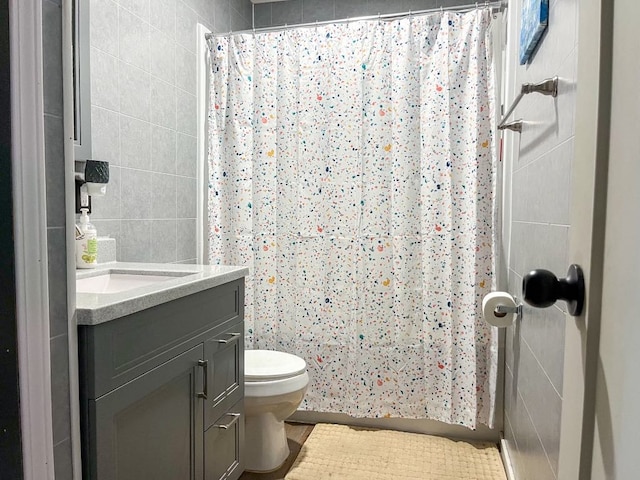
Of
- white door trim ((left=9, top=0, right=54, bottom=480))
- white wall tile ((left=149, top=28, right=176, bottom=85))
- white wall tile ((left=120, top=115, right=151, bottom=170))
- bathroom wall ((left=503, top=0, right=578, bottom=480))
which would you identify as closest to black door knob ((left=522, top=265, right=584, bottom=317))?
bathroom wall ((left=503, top=0, right=578, bottom=480))

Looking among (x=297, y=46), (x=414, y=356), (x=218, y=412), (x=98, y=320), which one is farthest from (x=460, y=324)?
(x=98, y=320)

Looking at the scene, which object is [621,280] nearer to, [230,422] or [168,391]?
[168,391]

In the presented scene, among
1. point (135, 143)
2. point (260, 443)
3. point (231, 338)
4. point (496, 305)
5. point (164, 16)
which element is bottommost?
point (260, 443)

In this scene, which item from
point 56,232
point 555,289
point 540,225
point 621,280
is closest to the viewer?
point 621,280

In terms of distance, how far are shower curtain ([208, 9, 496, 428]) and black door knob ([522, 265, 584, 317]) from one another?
1.84m

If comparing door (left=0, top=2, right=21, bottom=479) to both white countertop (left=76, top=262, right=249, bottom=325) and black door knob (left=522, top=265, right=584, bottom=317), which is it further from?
black door knob (left=522, top=265, right=584, bottom=317)

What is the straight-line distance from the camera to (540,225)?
151 centimetres

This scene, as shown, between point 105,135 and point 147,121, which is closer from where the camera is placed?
point 105,135

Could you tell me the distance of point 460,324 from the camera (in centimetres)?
238

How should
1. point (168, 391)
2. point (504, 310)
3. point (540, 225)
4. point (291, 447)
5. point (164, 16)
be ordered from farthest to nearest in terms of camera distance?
point (291, 447) → point (164, 16) → point (504, 310) → point (540, 225) → point (168, 391)

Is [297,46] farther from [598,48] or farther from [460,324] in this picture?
[598,48]

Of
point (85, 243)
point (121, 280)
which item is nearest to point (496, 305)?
point (121, 280)

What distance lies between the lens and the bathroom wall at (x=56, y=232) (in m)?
0.96

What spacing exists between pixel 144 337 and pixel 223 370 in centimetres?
51
